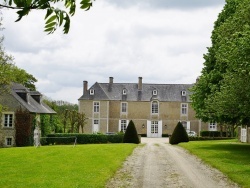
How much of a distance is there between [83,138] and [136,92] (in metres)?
24.2

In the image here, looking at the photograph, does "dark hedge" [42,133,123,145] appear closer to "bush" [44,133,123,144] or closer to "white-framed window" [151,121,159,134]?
"bush" [44,133,123,144]

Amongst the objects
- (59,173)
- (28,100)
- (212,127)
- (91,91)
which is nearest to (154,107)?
(212,127)

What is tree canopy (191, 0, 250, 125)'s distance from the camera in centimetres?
2141

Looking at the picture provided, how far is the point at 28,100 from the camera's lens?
44719 mm

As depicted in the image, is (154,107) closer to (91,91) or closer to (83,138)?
(91,91)

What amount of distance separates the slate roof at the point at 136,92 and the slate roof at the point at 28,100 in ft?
62.7

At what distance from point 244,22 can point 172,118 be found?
4204 centimetres

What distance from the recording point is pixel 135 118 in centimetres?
6712

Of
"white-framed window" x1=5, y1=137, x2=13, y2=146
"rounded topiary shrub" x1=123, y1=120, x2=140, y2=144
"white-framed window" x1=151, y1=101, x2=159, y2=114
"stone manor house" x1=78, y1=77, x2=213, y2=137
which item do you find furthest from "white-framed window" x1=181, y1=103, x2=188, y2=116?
"white-framed window" x1=5, y1=137, x2=13, y2=146

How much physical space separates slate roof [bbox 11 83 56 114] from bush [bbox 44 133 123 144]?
324cm

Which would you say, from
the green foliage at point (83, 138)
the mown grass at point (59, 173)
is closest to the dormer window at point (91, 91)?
the green foliage at point (83, 138)

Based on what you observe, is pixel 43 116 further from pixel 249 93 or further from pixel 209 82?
pixel 249 93

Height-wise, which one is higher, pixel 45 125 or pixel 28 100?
pixel 28 100

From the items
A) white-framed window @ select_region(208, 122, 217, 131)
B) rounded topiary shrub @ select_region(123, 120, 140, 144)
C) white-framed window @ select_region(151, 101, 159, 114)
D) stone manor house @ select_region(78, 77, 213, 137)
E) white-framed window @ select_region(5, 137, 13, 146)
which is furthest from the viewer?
white-framed window @ select_region(151, 101, 159, 114)
